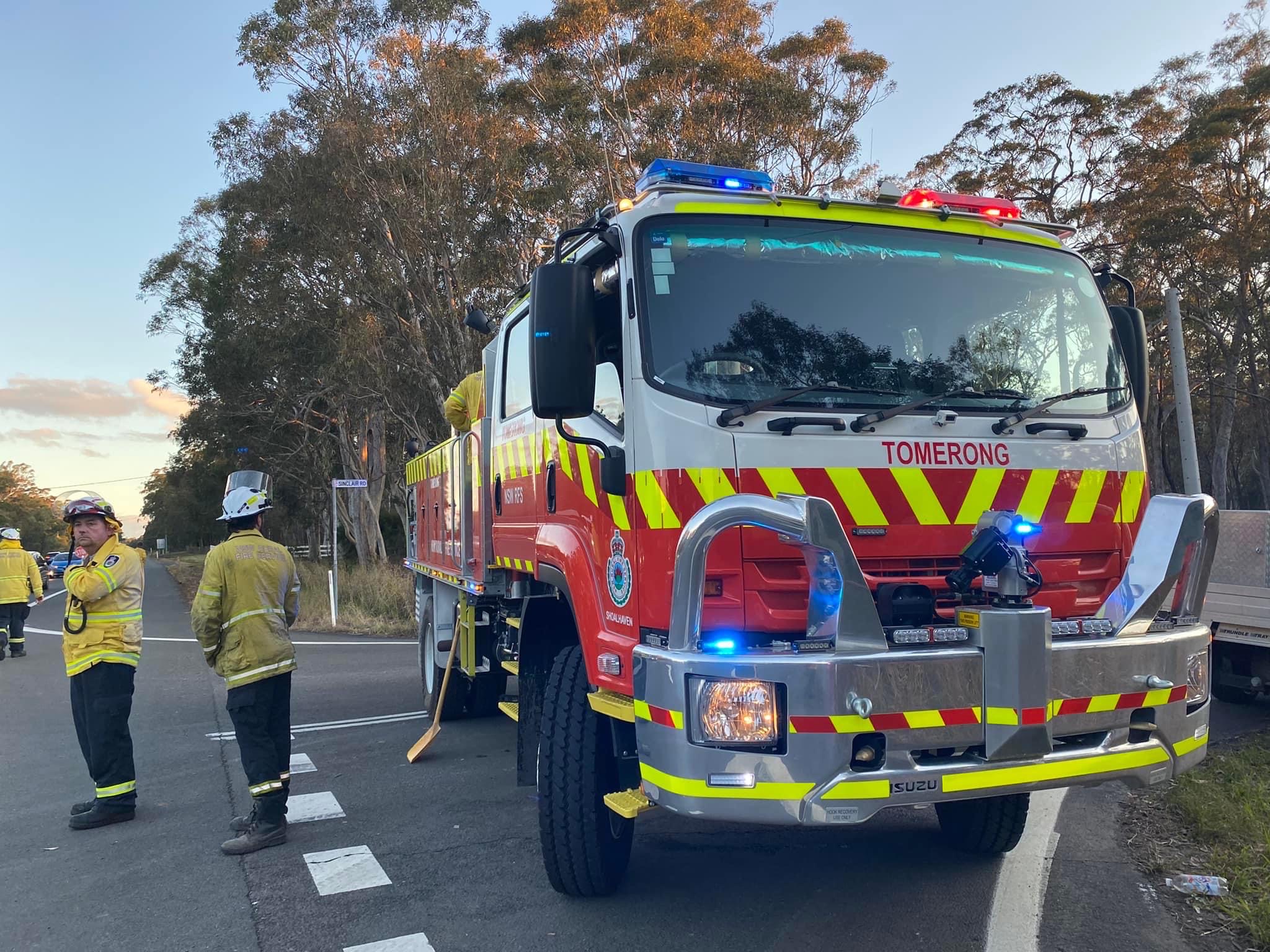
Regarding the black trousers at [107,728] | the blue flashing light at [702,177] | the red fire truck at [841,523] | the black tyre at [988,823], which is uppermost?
the blue flashing light at [702,177]

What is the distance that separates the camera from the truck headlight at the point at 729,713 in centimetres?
297

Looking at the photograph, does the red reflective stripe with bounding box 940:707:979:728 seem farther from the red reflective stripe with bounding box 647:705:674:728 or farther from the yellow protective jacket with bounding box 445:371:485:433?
the yellow protective jacket with bounding box 445:371:485:433

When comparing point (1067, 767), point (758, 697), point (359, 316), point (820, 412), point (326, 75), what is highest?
point (326, 75)

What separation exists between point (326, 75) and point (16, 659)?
1494 cm

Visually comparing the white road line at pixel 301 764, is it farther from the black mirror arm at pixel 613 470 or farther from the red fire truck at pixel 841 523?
the black mirror arm at pixel 613 470

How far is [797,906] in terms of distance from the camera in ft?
13.1

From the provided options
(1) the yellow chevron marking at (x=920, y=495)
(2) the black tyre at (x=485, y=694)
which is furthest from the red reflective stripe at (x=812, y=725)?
(2) the black tyre at (x=485, y=694)

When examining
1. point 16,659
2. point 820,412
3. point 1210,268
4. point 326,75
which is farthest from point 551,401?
point 1210,268

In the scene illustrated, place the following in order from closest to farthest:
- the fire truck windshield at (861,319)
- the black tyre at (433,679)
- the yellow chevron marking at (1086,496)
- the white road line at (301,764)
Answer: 1. the fire truck windshield at (861,319)
2. the yellow chevron marking at (1086,496)
3. the white road line at (301,764)
4. the black tyre at (433,679)

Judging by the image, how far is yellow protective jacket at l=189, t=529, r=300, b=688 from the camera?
4996 millimetres

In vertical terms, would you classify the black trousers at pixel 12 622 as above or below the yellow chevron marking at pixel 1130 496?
below

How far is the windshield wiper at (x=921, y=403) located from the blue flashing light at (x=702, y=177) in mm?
1033

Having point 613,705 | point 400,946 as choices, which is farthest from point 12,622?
point 613,705

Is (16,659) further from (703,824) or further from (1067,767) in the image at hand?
(1067,767)
